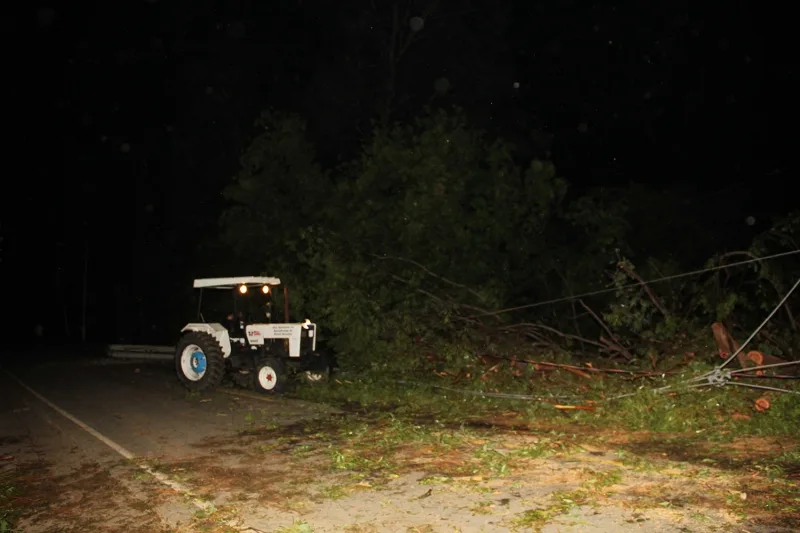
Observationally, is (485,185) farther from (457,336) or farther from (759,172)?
(759,172)

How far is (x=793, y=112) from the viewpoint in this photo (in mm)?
20594

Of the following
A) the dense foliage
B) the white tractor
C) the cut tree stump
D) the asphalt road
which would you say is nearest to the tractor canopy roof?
the white tractor

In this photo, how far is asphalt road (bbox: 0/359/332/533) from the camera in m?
7.07

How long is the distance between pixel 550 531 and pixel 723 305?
6.13 m

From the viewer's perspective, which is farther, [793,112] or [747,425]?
[793,112]

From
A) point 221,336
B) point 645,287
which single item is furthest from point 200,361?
point 645,287

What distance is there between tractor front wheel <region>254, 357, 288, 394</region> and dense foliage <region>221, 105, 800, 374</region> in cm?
154

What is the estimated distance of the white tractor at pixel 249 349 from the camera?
46.1ft

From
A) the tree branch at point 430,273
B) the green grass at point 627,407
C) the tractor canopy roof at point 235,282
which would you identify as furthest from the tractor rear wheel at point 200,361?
the tree branch at point 430,273

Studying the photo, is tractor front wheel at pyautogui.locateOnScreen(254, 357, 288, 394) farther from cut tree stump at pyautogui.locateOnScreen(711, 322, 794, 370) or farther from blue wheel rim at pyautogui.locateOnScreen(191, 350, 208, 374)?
cut tree stump at pyautogui.locateOnScreen(711, 322, 794, 370)

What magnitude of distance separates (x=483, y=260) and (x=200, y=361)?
6007mm

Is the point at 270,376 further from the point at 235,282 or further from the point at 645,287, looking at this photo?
the point at 645,287

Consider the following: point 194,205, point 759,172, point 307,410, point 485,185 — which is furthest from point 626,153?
point 194,205

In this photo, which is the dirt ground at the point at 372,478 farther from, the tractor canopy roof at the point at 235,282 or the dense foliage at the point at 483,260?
the tractor canopy roof at the point at 235,282
